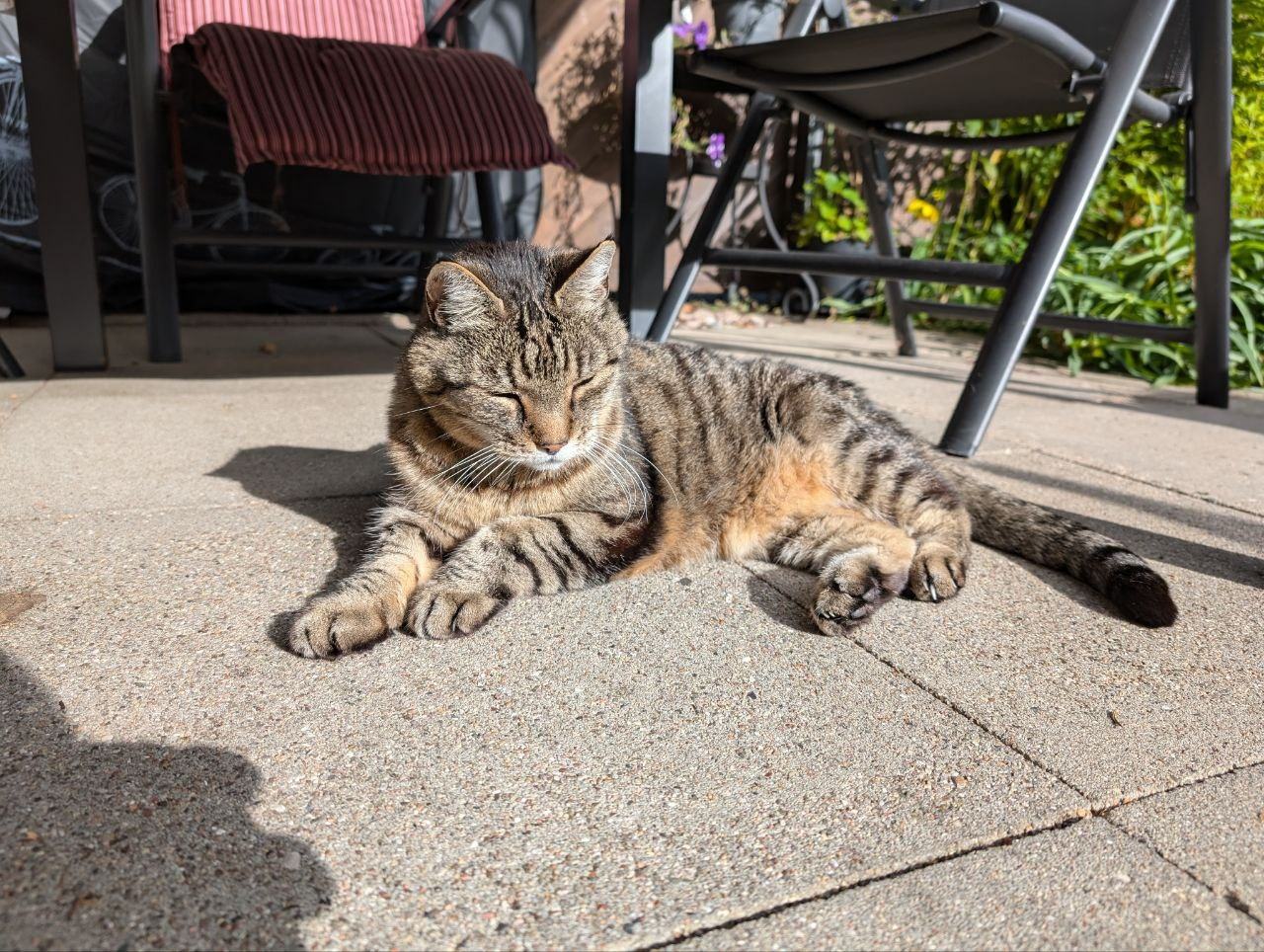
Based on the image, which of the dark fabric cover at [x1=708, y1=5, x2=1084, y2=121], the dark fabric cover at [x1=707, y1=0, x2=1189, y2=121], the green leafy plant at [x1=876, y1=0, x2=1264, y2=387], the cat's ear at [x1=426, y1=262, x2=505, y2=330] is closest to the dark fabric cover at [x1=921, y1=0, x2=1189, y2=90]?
the dark fabric cover at [x1=707, y1=0, x2=1189, y2=121]

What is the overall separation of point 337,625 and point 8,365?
2.66m

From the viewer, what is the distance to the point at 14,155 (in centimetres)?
423

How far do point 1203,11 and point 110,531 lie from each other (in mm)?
3417

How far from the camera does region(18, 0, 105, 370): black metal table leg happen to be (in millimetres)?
3057

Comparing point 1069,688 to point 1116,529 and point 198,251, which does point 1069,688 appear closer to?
point 1116,529

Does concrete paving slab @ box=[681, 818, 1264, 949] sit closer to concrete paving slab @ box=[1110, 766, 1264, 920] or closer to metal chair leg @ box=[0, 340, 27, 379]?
concrete paving slab @ box=[1110, 766, 1264, 920]

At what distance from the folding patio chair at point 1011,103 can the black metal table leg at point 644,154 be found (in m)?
0.15

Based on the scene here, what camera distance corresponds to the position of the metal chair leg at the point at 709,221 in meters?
3.33

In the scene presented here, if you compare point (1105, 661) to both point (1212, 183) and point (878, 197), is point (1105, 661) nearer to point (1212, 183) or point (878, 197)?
point (1212, 183)

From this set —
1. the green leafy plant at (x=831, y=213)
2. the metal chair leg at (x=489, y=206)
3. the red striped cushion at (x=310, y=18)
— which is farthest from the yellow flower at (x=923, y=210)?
the red striped cushion at (x=310, y=18)

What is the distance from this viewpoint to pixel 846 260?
120 inches

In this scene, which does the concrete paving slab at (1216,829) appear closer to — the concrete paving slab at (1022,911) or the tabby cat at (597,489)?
the concrete paving slab at (1022,911)

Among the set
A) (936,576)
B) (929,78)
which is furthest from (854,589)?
(929,78)

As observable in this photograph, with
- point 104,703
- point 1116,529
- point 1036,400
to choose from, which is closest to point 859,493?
point 1116,529
